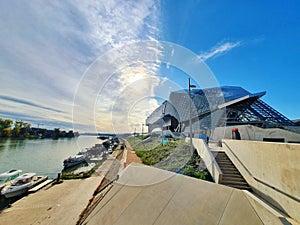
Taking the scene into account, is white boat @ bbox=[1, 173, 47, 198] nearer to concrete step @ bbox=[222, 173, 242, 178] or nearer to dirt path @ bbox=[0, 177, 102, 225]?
dirt path @ bbox=[0, 177, 102, 225]

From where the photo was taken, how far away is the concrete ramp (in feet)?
9.11

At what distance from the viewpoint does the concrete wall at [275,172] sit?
3.38 metres

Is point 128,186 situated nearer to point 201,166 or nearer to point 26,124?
point 201,166

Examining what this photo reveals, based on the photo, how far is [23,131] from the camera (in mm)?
50250

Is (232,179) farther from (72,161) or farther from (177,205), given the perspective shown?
(72,161)

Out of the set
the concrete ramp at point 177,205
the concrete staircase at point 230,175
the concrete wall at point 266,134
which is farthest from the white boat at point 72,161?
the concrete wall at point 266,134

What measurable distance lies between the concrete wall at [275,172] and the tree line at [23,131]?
44476mm

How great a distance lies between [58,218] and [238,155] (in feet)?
28.7

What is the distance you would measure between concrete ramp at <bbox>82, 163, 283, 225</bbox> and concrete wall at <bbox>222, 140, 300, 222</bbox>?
1430 millimetres

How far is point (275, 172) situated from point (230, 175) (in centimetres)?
206

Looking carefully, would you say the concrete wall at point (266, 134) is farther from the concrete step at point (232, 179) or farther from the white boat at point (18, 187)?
the white boat at point (18, 187)

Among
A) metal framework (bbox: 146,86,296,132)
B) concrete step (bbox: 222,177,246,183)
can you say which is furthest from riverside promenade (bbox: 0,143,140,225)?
metal framework (bbox: 146,86,296,132)

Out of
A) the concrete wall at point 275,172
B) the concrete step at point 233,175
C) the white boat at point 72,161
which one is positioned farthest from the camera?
the white boat at point 72,161

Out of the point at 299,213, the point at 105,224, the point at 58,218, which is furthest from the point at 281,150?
the point at 58,218
